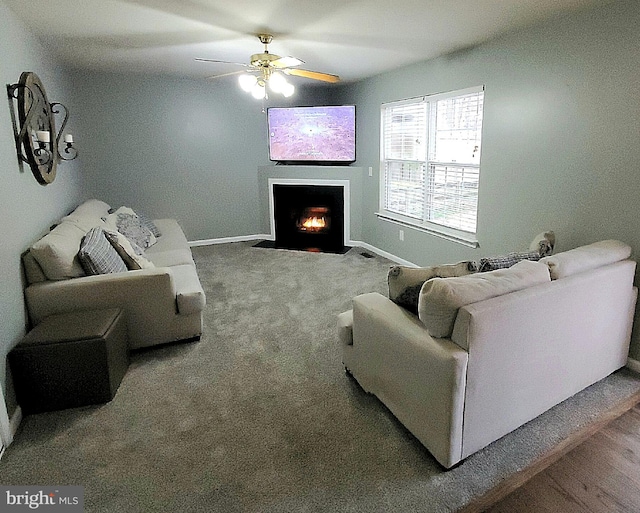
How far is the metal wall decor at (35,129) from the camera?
8.93ft

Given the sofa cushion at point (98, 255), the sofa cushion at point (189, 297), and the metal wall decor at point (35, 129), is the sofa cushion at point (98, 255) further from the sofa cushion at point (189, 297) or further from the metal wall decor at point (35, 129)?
the metal wall decor at point (35, 129)

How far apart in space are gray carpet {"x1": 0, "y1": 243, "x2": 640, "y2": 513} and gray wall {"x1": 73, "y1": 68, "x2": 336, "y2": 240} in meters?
3.30

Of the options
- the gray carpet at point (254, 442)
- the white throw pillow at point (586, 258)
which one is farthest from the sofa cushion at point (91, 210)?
the white throw pillow at point (586, 258)

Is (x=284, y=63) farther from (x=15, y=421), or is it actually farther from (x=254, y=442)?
(x=15, y=421)

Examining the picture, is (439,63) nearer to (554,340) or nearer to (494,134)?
(494,134)

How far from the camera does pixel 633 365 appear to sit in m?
2.74

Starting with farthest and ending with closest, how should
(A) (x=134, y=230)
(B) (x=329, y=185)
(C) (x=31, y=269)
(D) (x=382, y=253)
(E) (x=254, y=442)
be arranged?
(B) (x=329, y=185) < (D) (x=382, y=253) < (A) (x=134, y=230) < (C) (x=31, y=269) < (E) (x=254, y=442)

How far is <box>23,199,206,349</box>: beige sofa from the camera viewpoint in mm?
2703

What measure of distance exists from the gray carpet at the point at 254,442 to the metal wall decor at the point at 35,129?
161 centimetres

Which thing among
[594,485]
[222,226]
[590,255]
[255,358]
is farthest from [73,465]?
[222,226]

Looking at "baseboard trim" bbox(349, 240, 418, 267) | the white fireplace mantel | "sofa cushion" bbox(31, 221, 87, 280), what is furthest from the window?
"sofa cushion" bbox(31, 221, 87, 280)

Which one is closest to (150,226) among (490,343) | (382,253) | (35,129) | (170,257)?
(170,257)

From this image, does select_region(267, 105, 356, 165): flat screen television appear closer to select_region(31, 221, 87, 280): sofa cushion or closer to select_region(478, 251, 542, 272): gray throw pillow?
select_region(31, 221, 87, 280): sofa cushion

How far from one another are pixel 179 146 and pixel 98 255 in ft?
10.7
